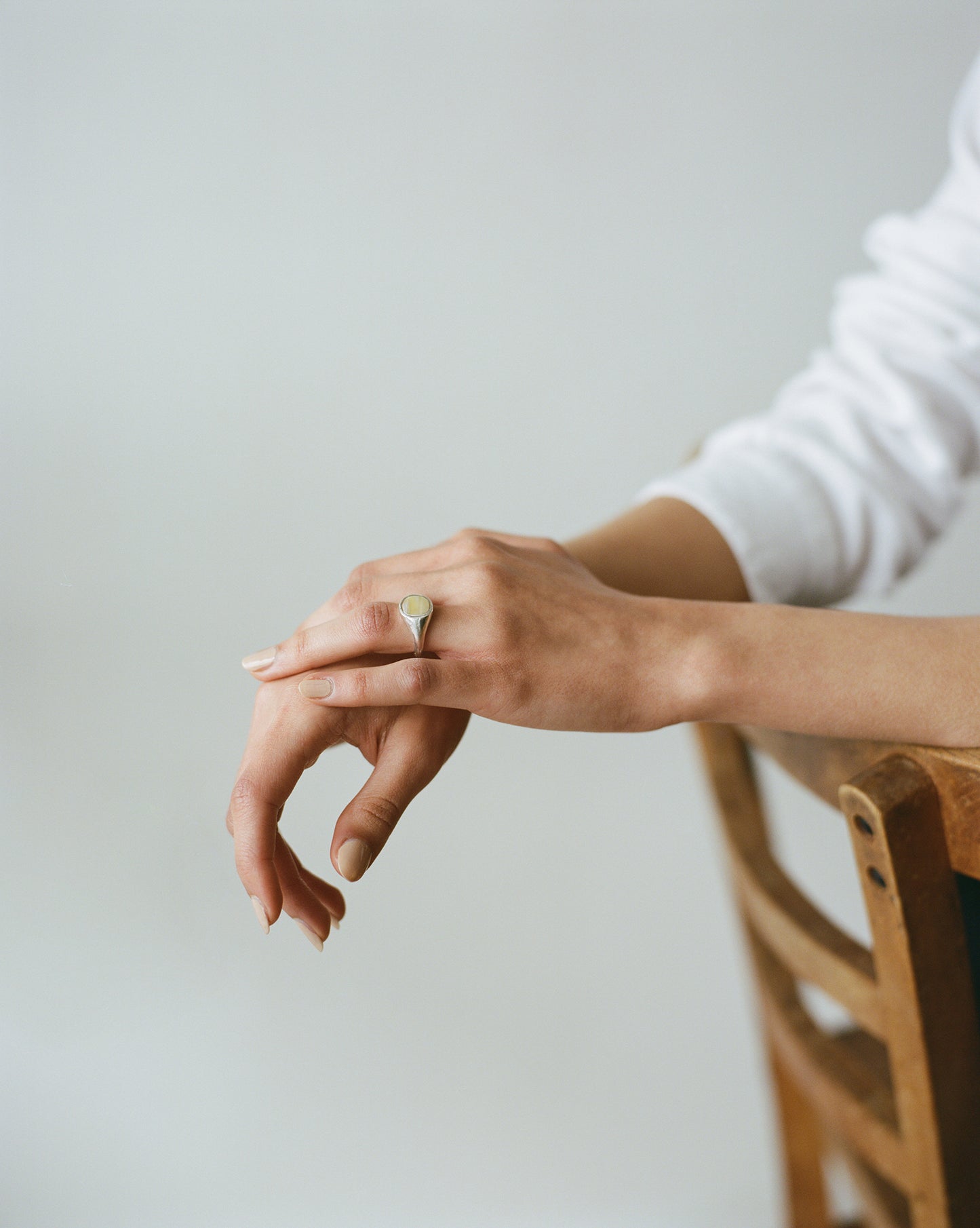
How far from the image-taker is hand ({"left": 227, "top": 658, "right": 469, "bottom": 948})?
1.47ft

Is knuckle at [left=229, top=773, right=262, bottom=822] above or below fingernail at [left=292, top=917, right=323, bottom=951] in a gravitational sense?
above

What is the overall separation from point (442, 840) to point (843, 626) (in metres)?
0.74

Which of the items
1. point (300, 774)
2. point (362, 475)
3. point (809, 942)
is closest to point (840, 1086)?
point (809, 942)

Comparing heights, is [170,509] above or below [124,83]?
below

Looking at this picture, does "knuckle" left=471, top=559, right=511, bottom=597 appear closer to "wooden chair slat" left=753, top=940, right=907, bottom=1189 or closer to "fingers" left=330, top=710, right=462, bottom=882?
"fingers" left=330, top=710, right=462, bottom=882

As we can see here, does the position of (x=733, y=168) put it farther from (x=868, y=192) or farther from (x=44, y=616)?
(x=44, y=616)

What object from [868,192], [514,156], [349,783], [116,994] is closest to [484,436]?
[514,156]

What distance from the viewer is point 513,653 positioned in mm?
448

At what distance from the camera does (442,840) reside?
1.13m

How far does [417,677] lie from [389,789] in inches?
2.8

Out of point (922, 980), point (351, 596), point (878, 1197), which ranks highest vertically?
point (351, 596)

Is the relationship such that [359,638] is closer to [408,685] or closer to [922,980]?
[408,685]

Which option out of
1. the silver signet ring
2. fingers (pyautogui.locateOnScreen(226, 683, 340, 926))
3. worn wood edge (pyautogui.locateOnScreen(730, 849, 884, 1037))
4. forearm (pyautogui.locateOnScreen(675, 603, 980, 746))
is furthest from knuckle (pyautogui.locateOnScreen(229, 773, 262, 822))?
worn wood edge (pyautogui.locateOnScreen(730, 849, 884, 1037))

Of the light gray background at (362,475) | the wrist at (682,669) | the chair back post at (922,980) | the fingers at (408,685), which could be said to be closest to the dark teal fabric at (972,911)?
the chair back post at (922,980)
